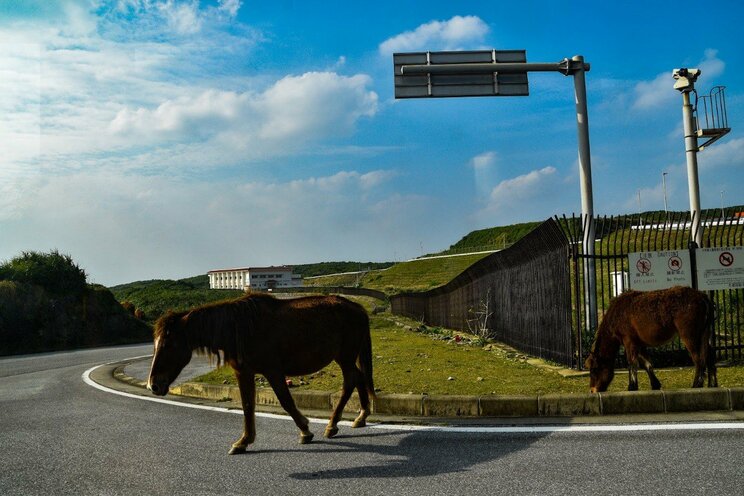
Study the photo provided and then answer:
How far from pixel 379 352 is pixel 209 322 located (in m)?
8.36

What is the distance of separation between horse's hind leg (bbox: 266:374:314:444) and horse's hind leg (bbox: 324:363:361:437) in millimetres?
256

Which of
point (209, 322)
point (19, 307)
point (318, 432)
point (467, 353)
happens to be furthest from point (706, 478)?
point (19, 307)

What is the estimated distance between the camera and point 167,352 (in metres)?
5.89

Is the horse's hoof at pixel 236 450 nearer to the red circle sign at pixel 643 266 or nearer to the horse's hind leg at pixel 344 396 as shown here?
the horse's hind leg at pixel 344 396

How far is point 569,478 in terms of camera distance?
452cm

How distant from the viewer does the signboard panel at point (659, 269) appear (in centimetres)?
1002

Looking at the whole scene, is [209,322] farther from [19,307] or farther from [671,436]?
[19,307]

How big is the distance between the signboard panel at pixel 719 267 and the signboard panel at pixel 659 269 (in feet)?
0.64

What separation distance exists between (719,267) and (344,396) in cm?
731

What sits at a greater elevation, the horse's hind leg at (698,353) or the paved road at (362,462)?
the horse's hind leg at (698,353)

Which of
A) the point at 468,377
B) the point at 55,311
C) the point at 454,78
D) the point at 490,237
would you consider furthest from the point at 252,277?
the point at 468,377

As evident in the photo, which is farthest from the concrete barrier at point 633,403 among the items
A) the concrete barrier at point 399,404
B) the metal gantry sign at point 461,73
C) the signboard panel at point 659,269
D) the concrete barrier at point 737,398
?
the metal gantry sign at point 461,73

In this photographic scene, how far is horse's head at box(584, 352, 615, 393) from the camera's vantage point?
25.0 feet

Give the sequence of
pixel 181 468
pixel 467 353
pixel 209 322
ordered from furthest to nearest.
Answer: pixel 467 353
pixel 209 322
pixel 181 468
